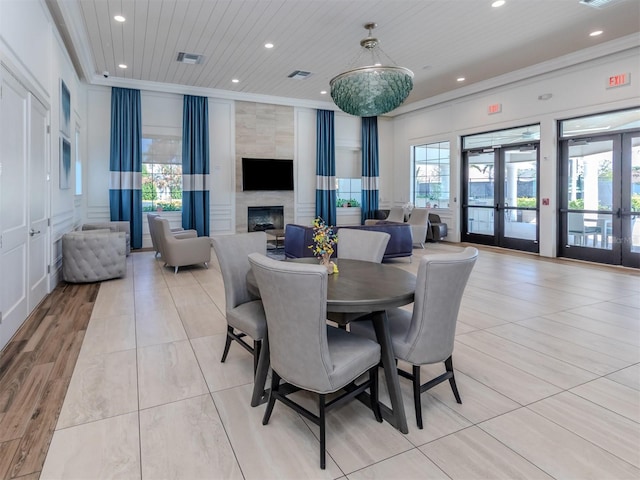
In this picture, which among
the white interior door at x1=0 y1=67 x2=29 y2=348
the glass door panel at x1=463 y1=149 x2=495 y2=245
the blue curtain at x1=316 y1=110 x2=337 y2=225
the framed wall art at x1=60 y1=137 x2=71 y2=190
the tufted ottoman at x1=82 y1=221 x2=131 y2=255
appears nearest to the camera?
the white interior door at x1=0 y1=67 x2=29 y2=348

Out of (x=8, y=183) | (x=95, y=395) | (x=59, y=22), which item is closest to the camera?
(x=95, y=395)

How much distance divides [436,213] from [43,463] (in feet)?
31.8

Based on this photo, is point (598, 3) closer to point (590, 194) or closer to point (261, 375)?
point (590, 194)

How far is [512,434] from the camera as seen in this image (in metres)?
2.08

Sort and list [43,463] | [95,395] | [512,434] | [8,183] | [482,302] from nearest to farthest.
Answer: [43,463] → [512,434] → [95,395] → [8,183] → [482,302]

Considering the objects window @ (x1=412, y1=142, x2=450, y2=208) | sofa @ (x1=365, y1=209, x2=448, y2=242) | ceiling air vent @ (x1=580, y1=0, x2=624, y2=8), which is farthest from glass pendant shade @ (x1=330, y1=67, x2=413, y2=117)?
window @ (x1=412, y1=142, x2=450, y2=208)

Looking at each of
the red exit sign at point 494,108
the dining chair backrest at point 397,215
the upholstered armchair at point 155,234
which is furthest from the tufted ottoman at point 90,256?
the red exit sign at point 494,108

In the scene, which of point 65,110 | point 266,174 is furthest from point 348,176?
point 65,110

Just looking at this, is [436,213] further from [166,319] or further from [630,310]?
[166,319]

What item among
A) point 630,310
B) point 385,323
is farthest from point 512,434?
point 630,310

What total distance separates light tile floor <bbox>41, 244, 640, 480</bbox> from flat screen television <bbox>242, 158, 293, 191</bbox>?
599 cm

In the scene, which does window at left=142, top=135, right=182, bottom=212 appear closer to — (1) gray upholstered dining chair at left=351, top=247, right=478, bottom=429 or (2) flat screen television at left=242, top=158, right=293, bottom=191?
(2) flat screen television at left=242, top=158, right=293, bottom=191

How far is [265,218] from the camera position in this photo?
33.0 ft

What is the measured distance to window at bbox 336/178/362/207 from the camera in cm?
1120
